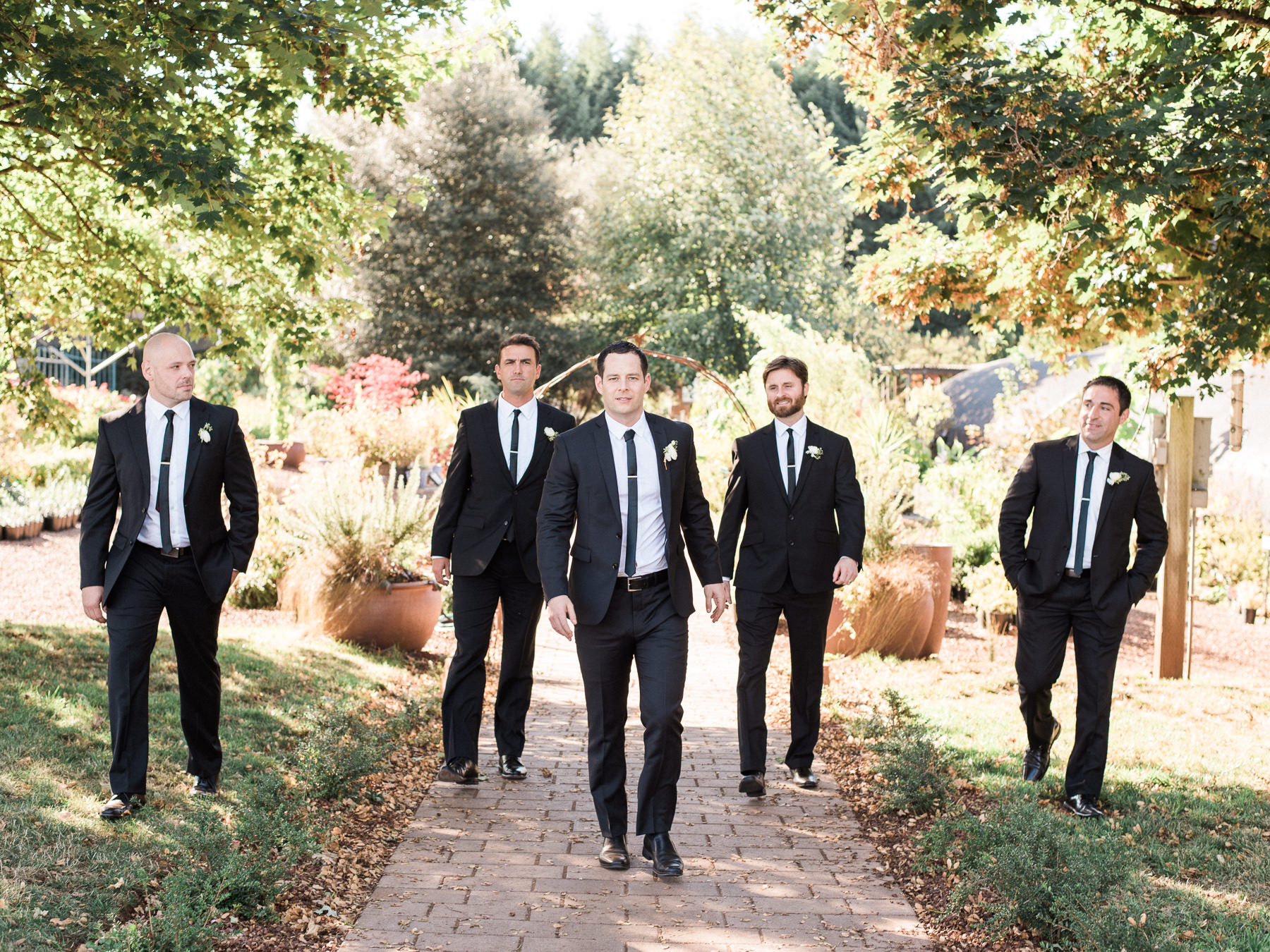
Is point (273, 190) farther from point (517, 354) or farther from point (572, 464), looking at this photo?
point (572, 464)

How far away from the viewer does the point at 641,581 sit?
4496 mm

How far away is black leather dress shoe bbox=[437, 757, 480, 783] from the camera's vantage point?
5.66 metres

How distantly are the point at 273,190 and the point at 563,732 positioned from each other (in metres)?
4.03

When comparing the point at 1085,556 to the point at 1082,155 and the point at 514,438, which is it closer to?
the point at 1082,155

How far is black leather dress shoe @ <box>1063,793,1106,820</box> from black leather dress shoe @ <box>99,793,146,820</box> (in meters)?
4.16

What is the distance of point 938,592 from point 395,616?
15.1ft

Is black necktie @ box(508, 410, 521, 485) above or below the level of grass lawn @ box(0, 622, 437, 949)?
above

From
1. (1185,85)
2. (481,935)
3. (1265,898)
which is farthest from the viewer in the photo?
(1185,85)

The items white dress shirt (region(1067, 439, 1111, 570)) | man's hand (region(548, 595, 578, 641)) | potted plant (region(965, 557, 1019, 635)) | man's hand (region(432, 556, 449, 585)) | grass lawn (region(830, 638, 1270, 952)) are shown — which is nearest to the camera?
grass lawn (region(830, 638, 1270, 952))

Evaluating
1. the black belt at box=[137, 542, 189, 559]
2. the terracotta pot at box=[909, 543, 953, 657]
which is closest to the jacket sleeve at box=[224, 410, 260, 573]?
the black belt at box=[137, 542, 189, 559]

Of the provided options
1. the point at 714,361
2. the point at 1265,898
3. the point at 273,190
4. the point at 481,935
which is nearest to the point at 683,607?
the point at 481,935

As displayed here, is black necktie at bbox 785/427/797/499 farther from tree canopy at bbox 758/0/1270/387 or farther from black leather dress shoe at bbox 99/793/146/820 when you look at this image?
black leather dress shoe at bbox 99/793/146/820

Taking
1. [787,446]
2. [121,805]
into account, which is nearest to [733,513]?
[787,446]

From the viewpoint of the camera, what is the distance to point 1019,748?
6543mm
